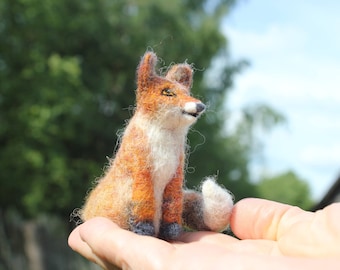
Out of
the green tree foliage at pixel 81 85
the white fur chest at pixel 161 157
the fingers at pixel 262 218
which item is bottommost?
the fingers at pixel 262 218

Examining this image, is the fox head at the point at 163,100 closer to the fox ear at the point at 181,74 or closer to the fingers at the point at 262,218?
the fox ear at the point at 181,74

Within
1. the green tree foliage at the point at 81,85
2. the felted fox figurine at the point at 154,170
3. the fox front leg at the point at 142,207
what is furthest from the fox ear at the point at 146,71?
the green tree foliage at the point at 81,85

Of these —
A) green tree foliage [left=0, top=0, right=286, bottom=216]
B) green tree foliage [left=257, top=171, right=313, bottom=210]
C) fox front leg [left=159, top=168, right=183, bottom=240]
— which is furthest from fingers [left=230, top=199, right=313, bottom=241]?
green tree foliage [left=257, top=171, right=313, bottom=210]

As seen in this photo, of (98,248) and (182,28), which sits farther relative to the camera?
(182,28)

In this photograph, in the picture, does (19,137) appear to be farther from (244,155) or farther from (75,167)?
(244,155)

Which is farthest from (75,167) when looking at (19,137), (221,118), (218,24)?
(218,24)

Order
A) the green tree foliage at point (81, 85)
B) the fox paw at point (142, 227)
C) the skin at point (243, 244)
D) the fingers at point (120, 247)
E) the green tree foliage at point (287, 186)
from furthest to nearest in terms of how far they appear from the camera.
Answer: the green tree foliage at point (287, 186), the green tree foliage at point (81, 85), the fox paw at point (142, 227), the fingers at point (120, 247), the skin at point (243, 244)
